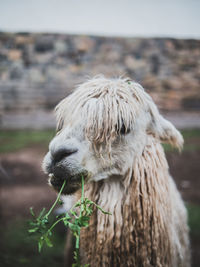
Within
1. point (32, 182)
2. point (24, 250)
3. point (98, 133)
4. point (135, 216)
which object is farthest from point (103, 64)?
point (135, 216)

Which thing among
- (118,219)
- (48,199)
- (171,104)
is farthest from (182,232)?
(171,104)

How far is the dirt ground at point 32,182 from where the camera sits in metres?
4.28

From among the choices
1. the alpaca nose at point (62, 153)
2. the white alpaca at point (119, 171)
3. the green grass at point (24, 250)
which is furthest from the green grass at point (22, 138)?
the alpaca nose at point (62, 153)

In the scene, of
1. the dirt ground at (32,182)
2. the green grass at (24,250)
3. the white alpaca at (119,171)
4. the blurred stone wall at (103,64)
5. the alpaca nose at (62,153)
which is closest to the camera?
the alpaca nose at (62,153)

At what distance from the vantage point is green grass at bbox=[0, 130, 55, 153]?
6.14 metres

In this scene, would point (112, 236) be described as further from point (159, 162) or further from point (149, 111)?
point (149, 111)

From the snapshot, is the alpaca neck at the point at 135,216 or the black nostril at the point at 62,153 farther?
the alpaca neck at the point at 135,216

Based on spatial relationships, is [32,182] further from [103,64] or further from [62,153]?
[62,153]

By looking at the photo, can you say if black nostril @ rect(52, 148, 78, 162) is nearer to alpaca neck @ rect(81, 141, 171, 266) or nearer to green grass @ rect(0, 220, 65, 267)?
alpaca neck @ rect(81, 141, 171, 266)

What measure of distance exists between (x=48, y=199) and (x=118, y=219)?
308cm

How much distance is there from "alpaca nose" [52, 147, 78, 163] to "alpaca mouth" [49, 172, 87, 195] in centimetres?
13

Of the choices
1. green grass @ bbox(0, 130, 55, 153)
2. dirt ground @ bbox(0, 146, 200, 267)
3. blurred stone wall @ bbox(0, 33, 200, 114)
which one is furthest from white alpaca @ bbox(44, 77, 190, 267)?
green grass @ bbox(0, 130, 55, 153)

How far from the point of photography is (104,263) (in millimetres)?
1786

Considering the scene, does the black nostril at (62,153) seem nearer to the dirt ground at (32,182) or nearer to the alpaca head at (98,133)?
the alpaca head at (98,133)
